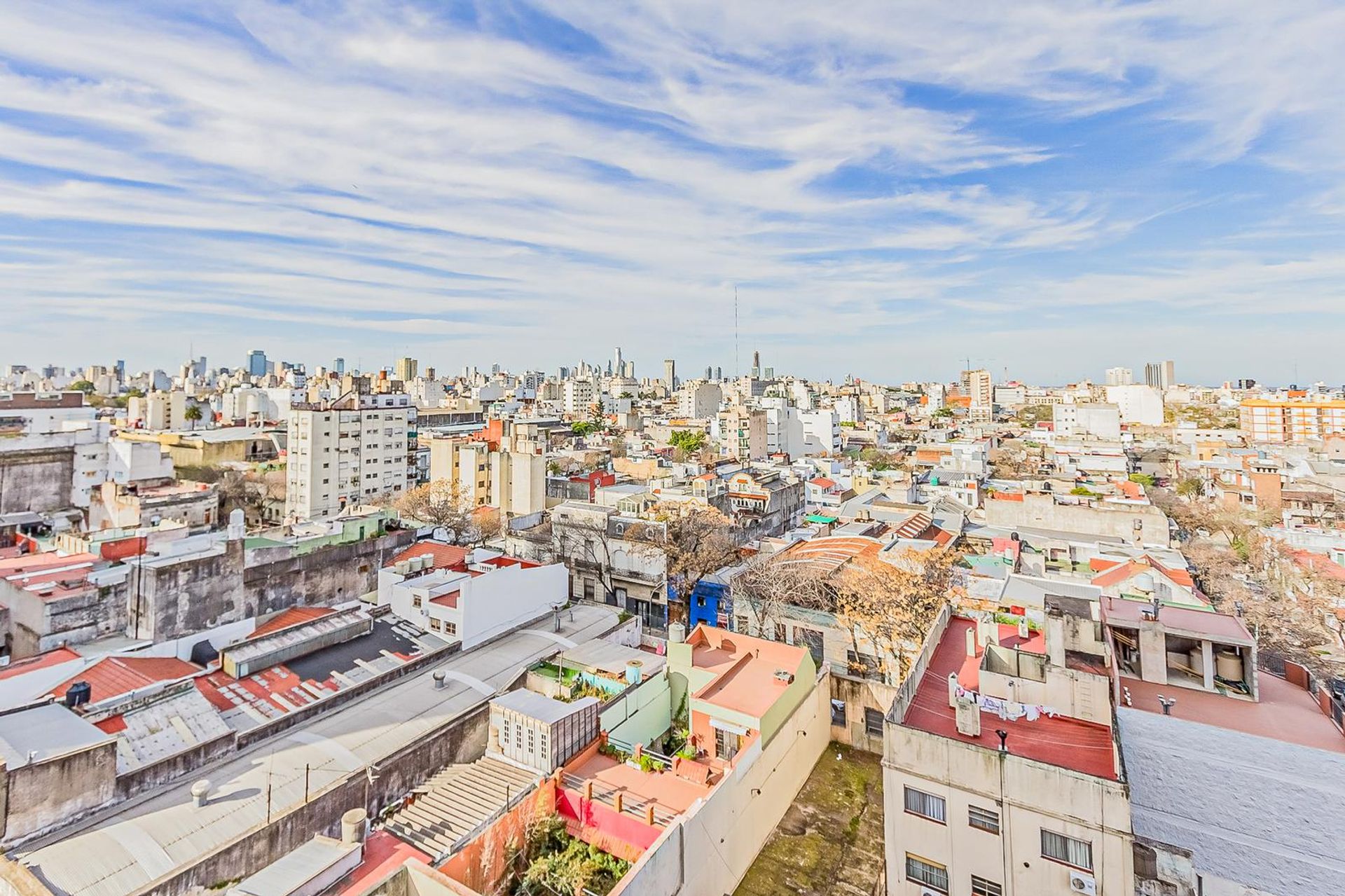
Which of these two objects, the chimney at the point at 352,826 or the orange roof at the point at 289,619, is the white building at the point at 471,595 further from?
the chimney at the point at 352,826

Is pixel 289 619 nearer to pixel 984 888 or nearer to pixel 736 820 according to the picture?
pixel 736 820

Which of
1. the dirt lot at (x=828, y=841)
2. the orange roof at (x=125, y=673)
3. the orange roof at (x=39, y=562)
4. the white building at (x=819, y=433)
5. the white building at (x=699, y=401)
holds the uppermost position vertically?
the white building at (x=699, y=401)

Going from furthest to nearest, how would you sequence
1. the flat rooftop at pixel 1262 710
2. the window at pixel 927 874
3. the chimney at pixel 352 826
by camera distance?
the flat rooftop at pixel 1262 710
the window at pixel 927 874
the chimney at pixel 352 826

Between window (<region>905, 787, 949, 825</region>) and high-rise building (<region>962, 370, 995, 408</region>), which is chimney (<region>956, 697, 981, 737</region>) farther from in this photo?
high-rise building (<region>962, 370, 995, 408</region>)

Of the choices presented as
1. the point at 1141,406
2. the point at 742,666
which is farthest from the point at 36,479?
the point at 1141,406

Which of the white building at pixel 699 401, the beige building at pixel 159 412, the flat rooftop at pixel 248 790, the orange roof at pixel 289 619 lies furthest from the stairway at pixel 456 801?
the white building at pixel 699 401
